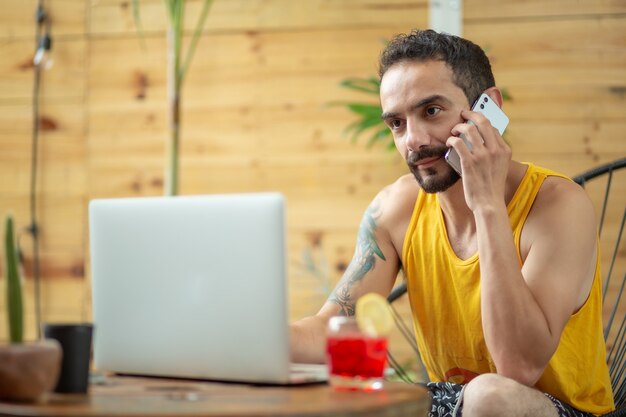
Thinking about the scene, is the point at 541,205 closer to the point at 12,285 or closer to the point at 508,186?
the point at 508,186

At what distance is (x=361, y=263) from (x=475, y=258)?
0.28m

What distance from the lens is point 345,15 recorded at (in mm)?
3576

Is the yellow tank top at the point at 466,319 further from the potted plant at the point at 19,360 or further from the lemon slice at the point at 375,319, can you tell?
the potted plant at the point at 19,360

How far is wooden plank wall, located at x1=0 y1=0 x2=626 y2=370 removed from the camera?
3.39 metres

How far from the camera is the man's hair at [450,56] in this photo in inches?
79.9

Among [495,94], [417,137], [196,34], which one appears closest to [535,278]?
[417,137]

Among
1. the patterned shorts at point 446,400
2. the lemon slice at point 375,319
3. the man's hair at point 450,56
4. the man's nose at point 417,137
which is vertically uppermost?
the man's hair at point 450,56

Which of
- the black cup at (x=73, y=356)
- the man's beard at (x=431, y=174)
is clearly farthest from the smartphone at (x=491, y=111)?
the black cup at (x=73, y=356)

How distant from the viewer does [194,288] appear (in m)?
1.40

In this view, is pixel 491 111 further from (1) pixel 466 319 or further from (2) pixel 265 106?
(2) pixel 265 106

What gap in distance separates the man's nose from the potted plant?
925 millimetres

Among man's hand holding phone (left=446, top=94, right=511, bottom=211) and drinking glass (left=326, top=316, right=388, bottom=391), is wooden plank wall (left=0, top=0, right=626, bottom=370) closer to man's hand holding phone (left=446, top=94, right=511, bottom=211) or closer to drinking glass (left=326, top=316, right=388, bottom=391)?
man's hand holding phone (left=446, top=94, right=511, bottom=211)

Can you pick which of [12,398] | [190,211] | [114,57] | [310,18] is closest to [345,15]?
[310,18]

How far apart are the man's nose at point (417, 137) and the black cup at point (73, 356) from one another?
844 millimetres
